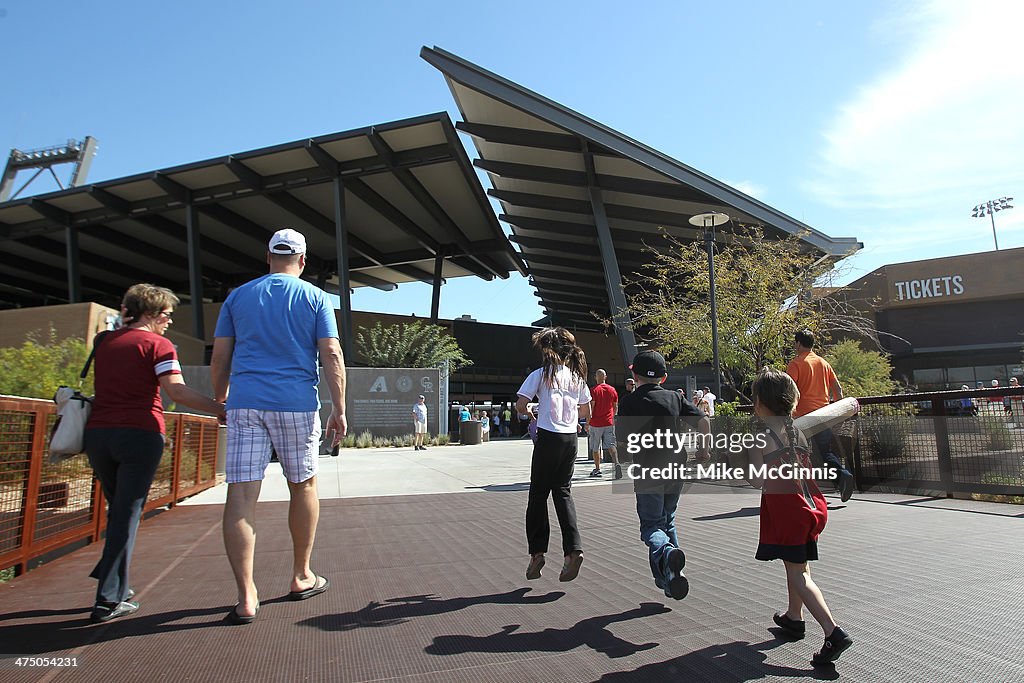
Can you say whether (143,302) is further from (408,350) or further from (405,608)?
(408,350)

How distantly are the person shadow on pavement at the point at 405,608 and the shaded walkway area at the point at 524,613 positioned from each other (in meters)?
0.02

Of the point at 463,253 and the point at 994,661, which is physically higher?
the point at 463,253

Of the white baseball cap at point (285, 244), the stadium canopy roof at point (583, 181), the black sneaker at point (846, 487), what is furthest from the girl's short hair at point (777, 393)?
the stadium canopy roof at point (583, 181)

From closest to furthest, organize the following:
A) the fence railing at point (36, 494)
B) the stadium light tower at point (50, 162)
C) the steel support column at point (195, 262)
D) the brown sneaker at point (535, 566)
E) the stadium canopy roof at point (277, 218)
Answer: the brown sneaker at point (535, 566) → the fence railing at point (36, 494) → the stadium canopy roof at point (277, 218) → the steel support column at point (195, 262) → the stadium light tower at point (50, 162)

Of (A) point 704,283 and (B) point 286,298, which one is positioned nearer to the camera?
(B) point 286,298

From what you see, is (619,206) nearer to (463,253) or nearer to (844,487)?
(463,253)

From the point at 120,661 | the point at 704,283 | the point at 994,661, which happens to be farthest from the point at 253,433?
the point at 704,283

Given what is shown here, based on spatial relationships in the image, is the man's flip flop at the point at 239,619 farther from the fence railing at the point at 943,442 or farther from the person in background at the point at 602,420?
the person in background at the point at 602,420

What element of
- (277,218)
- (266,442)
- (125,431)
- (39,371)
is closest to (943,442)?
(266,442)

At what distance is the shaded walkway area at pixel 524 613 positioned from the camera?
2.46 m

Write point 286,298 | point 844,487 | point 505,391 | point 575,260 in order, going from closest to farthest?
point 286,298 < point 844,487 < point 575,260 < point 505,391

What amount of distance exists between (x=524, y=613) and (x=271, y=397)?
171 centimetres

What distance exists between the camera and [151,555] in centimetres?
466

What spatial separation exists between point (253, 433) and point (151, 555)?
2.52 metres
